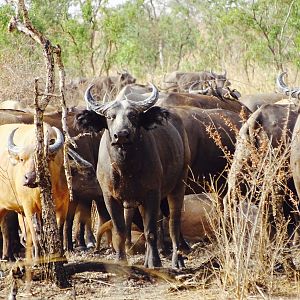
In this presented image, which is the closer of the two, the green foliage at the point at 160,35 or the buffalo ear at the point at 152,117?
the buffalo ear at the point at 152,117

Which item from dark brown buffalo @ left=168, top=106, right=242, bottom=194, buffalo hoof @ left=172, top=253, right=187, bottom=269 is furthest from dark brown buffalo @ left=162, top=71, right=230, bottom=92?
buffalo hoof @ left=172, top=253, right=187, bottom=269

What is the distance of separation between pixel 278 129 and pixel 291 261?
1.92 m

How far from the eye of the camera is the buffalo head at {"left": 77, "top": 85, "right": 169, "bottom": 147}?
9375 millimetres

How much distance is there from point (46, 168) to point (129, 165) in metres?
1.54

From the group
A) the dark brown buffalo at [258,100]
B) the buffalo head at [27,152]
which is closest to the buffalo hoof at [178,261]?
the buffalo head at [27,152]

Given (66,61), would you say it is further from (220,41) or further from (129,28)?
(220,41)

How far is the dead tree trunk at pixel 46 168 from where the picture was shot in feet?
26.5

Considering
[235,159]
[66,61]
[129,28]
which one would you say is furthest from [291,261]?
[129,28]

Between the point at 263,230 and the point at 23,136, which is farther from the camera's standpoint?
the point at 23,136

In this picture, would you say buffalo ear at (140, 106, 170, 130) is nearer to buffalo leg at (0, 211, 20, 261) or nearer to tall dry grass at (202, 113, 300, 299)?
tall dry grass at (202, 113, 300, 299)

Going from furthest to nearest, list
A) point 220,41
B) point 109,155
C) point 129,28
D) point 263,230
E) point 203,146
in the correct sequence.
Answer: point 220,41
point 129,28
point 203,146
point 109,155
point 263,230

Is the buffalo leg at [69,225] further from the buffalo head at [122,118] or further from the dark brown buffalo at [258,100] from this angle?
the dark brown buffalo at [258,100]

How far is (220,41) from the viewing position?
1428 inches

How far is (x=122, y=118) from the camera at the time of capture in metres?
9.46
